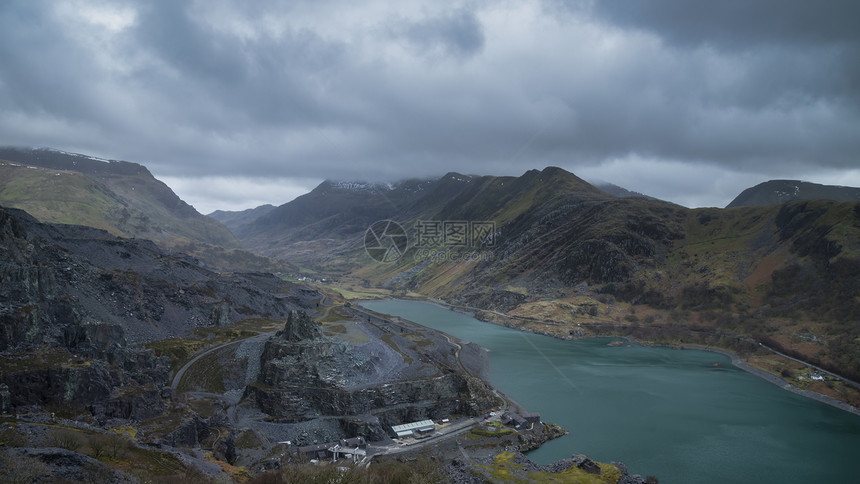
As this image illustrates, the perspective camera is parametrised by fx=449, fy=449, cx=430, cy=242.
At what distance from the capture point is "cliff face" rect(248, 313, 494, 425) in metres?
60.8

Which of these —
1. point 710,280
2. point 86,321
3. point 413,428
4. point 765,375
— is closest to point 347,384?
point 413,428

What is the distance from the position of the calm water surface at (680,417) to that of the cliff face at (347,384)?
14.7 m

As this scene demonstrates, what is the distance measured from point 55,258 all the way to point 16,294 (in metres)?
24.3

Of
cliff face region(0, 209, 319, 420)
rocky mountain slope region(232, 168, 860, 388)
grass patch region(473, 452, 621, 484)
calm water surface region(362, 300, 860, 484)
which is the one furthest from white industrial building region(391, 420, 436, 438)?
rocky mountain slope region(232, 168, 860, 388)

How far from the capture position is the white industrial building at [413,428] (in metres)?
57.8

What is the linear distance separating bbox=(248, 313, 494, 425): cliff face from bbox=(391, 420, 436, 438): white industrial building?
2.90 metres

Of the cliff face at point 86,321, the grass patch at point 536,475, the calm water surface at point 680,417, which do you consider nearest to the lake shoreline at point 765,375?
the calm water surface at point 680,417

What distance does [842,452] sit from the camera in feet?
196

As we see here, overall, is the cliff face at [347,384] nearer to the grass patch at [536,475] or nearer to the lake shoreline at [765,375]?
the grass patch at [536,475]

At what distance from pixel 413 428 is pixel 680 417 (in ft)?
141

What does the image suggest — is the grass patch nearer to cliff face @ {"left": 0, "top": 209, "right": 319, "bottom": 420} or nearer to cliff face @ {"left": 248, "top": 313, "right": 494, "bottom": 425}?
cliff face @ {"left": 248, "top": 313, "right": 494, "bottom": 425}

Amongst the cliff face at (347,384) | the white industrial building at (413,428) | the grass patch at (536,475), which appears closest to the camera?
the grass patch at (536,475)

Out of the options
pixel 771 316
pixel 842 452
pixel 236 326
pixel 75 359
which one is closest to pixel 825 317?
pixel 771 316

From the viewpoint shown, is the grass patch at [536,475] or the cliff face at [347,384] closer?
the grass patch at [536,475]
